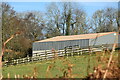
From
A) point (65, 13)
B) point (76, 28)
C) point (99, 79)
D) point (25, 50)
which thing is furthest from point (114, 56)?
point (76, 28)

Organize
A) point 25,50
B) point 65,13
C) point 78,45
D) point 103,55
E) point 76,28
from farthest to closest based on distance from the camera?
point 76,28, point 65,13, point 25,50, point 78,45, point 103,55

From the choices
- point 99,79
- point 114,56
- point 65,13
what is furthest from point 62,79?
point 65,13

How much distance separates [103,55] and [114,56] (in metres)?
0.10

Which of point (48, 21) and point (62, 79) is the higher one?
point (48, 21)

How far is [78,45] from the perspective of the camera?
2242cm

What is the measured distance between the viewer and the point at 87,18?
1171 inches

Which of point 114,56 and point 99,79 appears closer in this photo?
point 99,79

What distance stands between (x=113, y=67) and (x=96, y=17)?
28.4 m

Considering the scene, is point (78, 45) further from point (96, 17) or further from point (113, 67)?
point (113, 67)

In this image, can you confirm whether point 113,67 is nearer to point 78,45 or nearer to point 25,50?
point 78,45

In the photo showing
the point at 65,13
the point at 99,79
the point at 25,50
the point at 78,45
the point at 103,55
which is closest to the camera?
the point at 99,79

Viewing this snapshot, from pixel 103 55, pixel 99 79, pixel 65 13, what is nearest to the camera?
pixel 99 79

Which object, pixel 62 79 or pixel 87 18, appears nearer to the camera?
pixel 62 79

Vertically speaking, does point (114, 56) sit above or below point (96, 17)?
below
